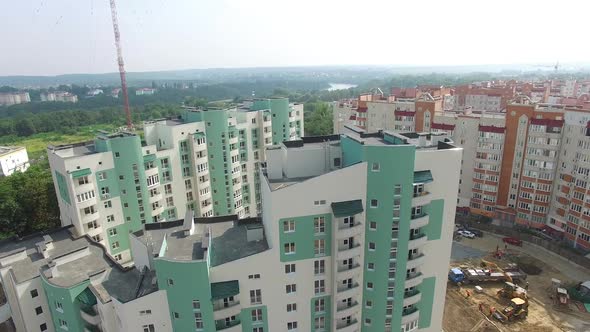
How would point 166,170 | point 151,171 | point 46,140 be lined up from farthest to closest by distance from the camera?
point 46,140, point 166,170, point 151,171

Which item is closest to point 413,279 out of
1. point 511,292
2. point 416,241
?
point 416,241

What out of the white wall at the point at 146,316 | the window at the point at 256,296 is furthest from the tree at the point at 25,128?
the window at the point at 256,296

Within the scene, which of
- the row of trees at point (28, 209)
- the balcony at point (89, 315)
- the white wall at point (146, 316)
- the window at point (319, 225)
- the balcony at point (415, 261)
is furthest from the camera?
the row of trees at point (28, 209)

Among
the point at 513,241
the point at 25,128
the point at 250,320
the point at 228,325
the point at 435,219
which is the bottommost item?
the point at 513,241

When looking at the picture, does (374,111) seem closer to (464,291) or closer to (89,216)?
(464,291)

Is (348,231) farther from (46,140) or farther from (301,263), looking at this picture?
(46,140)

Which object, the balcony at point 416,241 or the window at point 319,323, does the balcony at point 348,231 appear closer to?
the balcony at point 416,241

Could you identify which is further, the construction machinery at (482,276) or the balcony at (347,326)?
the construction machinery at (482,276)

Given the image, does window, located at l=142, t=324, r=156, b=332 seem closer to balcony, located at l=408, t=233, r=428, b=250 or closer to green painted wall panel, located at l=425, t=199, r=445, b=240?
balcony, located at l=408, t=233, r=428, b=250
